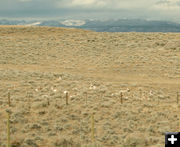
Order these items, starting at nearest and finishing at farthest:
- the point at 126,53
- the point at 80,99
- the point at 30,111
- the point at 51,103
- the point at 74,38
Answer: the point at 30,111 → the point at 51,103 → the point at 80,99 → the point at 126,53 → the point at 74,38

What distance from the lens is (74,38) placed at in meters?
56.2

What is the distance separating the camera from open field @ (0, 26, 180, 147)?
1310 centimetres

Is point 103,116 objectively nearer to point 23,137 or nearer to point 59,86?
point 23,137

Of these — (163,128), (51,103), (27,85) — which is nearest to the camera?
(163,128)

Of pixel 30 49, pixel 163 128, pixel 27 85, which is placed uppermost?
pixel 30 49

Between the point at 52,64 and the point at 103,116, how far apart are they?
2255 centimetres

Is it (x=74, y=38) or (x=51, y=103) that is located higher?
(x=74, y=38)

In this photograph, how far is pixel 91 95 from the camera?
66.4ft

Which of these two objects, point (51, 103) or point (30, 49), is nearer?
point (51, 103)

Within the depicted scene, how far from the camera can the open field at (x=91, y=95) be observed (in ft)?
43.0

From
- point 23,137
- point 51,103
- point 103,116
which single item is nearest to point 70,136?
point 23,137

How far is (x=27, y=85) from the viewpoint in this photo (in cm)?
2280

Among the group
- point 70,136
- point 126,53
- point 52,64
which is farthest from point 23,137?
point 126,53

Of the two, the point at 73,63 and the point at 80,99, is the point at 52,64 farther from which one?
the point at 80,99
